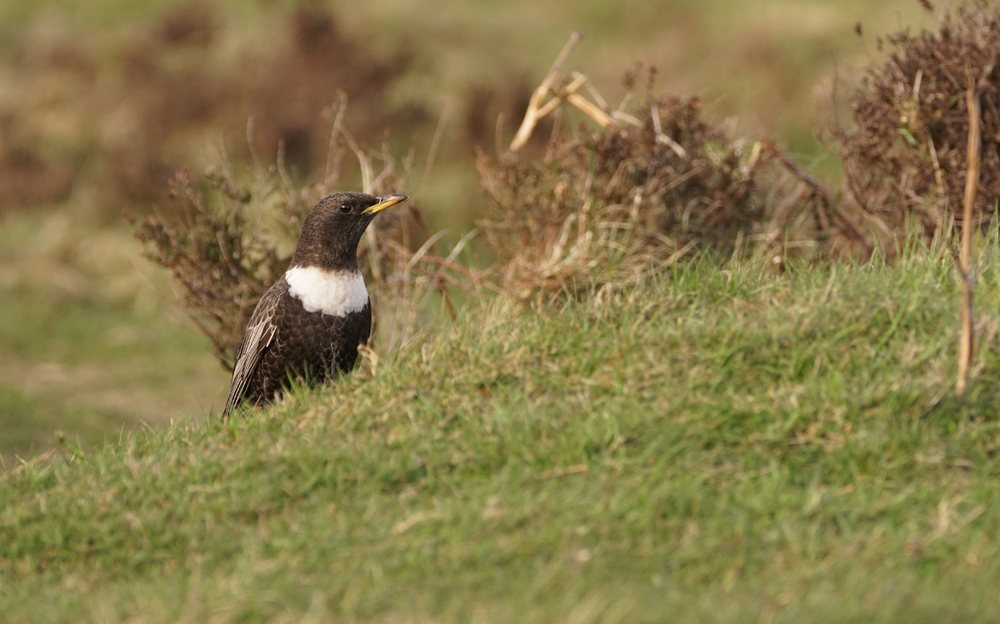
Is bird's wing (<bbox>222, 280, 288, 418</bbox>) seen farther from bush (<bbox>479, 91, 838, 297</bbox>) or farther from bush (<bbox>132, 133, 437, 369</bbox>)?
bush (<bbox>479, 91, 838, 297</bbox>)

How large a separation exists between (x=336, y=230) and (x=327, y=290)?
1.05ft

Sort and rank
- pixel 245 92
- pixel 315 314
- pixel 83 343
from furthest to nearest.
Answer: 1. pixel 245 92
2. pixel 83 343
3. pixel 315 314

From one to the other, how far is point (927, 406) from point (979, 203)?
97.5 inches

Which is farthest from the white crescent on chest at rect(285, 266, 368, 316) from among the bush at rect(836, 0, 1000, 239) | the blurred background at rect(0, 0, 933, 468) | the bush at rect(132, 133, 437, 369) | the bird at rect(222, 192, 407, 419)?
the blurred background at rect(0, 0, 933, 468)

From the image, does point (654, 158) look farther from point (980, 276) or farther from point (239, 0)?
point (239, 0)

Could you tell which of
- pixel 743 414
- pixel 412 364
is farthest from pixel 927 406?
pixel 412 364

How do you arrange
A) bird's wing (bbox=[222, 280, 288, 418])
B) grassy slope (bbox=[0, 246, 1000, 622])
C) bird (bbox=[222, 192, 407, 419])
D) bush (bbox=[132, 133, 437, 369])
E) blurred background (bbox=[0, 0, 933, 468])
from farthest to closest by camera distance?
blurred background (bbox=[0, 0, 933, 468])
bush (bbox=[132, 133, 437, 369])
bird's wing (bbox=[222, 280, 288, 418])
bird (bbox=[222, 192, 407, 419])
grassy slope (bbox=[0, 246, 1000, 622])

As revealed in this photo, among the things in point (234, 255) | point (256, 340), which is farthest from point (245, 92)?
point (256, 340)

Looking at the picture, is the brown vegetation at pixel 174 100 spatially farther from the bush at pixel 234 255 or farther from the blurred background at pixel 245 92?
the bush at pixel 234 255

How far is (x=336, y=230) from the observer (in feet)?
20.6

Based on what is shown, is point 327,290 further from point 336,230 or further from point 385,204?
point 385,204

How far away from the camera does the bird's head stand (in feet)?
20.3

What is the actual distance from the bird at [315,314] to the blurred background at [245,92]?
492cm

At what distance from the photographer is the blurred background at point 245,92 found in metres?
12.6
